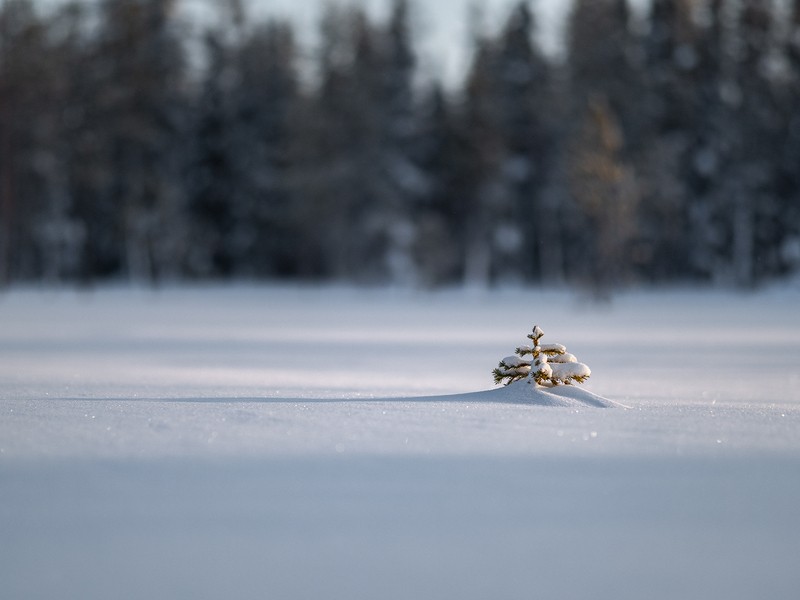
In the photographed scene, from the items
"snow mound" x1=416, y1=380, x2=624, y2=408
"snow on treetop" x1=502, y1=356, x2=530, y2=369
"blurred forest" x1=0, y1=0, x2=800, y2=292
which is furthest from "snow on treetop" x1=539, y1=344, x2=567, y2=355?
"blurred forest" x1=0, y1=0, x2=800, y2=292

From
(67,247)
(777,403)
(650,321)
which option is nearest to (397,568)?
(777,403)

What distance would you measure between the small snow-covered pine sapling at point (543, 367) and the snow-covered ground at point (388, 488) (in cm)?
19

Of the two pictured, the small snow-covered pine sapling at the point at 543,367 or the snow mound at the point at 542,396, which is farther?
the small snow-covered pine sapling at the point at 543,367

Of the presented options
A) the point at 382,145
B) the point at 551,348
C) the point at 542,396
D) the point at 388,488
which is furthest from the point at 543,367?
the point at 382,145

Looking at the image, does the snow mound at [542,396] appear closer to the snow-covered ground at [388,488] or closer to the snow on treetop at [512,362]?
the snow-covered ground at [388,488]

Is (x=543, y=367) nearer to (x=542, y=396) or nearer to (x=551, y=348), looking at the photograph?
(x=551, y=348)

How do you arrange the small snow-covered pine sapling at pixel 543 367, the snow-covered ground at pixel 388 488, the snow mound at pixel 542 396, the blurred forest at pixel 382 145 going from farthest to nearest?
the blurred forest at pixel 382 145 → the small snow-covered pine sapling at pixel 543 367 → the snow mound at pixel 542 396 → the snow-covered ground at pixel 388 488

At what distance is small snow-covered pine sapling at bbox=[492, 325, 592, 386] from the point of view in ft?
27.5

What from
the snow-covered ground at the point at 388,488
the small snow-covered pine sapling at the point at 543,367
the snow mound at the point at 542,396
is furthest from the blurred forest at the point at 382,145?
the snow-covered ground at the point at 388,488

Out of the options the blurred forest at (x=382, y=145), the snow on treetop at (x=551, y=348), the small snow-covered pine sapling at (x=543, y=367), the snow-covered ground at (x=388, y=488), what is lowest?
the snow-covered ground at (x=388, y=488)

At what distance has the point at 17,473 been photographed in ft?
18.1

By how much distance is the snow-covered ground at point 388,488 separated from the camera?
13.5 feet

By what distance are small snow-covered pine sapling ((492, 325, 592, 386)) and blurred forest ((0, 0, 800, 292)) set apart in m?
35.0

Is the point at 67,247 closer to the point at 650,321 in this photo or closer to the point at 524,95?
the point at 524,95
